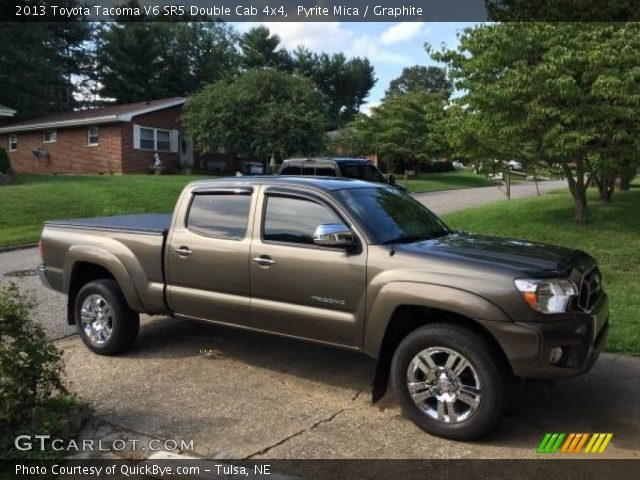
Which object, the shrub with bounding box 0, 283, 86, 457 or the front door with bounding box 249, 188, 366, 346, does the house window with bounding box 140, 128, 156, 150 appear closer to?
the front door with bounding box 249, 188, 366, 346

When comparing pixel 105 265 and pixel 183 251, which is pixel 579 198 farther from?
pixel 105 265

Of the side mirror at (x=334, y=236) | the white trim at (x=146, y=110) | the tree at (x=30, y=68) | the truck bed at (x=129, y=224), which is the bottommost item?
the truck bed at (x=129, y=224)

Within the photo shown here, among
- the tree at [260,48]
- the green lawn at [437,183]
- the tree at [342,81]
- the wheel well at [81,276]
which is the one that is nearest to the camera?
the wheel well at [81,276]

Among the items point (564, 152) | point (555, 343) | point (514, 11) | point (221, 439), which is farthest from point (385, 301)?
point (514, 11)

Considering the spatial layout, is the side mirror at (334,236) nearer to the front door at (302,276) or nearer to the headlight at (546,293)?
the front door at (302,276)

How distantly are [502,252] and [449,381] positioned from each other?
1.03 meters

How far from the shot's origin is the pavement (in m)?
4.02

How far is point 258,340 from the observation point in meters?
6.29

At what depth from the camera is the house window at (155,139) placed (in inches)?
1254

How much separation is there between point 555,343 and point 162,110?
31620 millimetres

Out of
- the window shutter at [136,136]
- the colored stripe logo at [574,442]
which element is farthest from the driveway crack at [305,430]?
the window shutter at [136,136]

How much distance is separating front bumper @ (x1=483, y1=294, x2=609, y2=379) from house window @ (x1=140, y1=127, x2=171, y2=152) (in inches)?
1192

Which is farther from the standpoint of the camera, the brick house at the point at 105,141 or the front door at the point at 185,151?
the front door at the point at 185,151

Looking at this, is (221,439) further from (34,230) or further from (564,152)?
(34,230)
